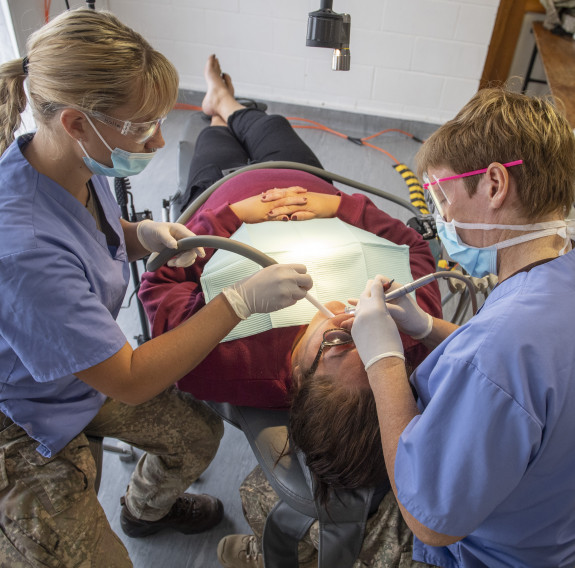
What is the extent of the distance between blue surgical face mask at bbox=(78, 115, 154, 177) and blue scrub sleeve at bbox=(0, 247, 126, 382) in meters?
0.20

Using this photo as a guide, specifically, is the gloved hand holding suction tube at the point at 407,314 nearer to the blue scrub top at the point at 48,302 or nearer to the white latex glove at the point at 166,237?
the white latex glove at the point at 166,237

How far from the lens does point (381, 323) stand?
120 cm

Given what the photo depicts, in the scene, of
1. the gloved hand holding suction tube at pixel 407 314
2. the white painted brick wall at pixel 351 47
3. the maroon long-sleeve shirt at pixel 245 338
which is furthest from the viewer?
the white painted brick wall at pixel 351 47

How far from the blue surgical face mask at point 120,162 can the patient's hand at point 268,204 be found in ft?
2.04

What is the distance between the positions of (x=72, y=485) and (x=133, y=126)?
0.79m

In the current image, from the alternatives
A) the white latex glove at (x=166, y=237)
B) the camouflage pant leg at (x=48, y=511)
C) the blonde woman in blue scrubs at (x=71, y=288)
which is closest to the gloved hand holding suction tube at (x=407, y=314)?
the blonde woman in blue scrubs at (x=71, y=288)

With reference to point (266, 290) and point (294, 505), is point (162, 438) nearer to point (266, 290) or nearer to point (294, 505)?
point (294, 505)

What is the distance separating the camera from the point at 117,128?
111 centimetres

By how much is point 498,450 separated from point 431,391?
0.61 ft

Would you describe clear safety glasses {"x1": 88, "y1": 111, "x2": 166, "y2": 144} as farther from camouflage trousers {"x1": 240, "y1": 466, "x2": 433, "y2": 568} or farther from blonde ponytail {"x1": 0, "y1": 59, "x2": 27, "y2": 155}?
camouflage trousers {"x1": 240, "y1": 466, "x2": 433, "y2": 568}

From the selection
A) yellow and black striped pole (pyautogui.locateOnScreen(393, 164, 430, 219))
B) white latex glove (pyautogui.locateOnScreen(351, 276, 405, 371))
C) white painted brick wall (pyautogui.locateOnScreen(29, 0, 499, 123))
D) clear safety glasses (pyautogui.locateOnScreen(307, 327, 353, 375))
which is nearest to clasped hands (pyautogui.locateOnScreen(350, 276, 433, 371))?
white latex glove (pyautogui.locateOnScreen(351, 276, 405, 371))

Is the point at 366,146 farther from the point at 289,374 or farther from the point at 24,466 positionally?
the point at 24,466

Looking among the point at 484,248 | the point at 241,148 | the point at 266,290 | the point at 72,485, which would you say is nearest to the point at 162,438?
the point at 72,485

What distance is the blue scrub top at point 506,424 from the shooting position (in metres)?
0.86
